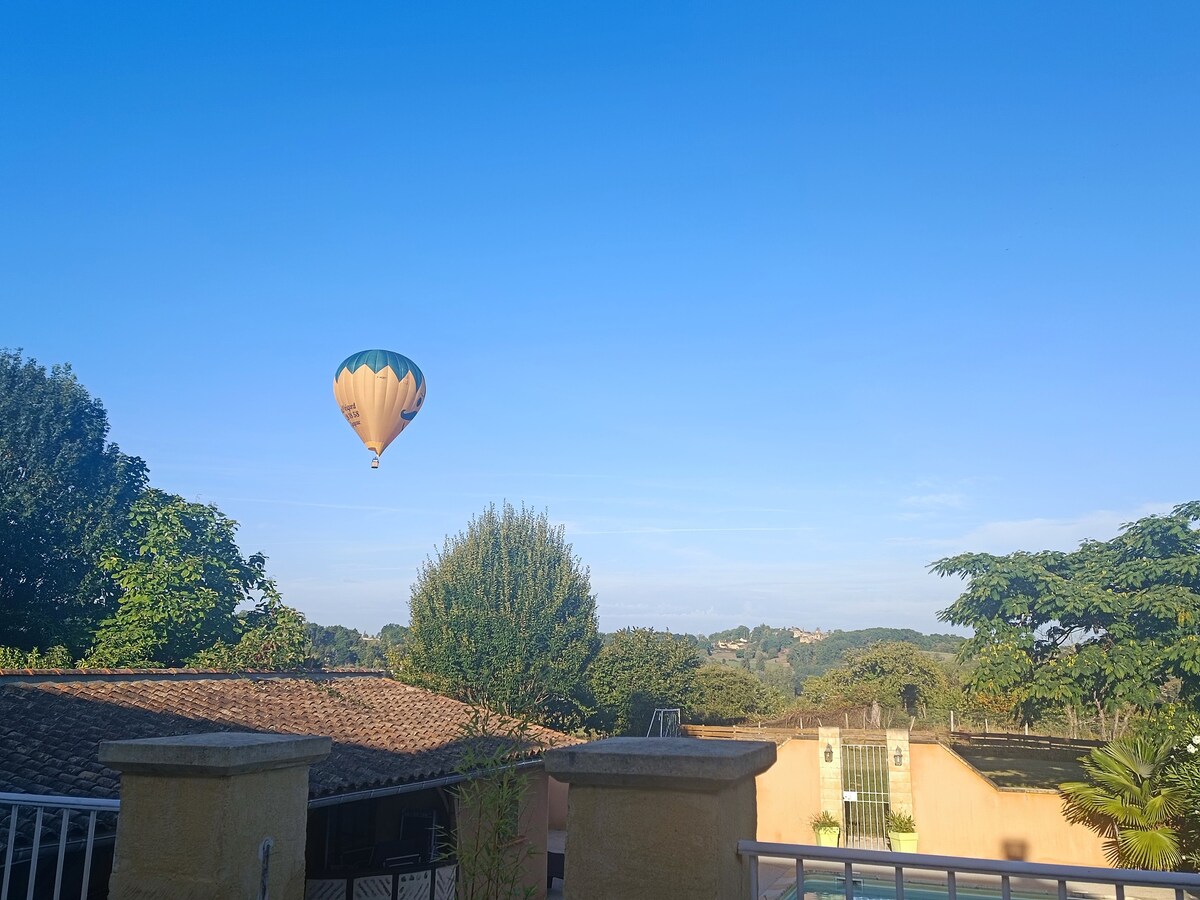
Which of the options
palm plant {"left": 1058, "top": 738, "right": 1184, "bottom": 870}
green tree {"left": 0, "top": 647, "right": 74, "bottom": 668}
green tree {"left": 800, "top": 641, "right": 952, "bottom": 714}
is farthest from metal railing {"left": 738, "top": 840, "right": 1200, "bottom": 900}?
green tree {"left": 800, "top": 641, "right": 952, "bottom": 714}

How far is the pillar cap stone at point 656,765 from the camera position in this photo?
2.42 meters

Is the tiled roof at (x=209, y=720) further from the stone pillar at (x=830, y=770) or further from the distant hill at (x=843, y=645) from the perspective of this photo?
the distant hill at (x=843, y=645)

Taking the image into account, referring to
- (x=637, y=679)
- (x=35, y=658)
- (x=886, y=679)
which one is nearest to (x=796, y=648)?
(x=886, y=679)

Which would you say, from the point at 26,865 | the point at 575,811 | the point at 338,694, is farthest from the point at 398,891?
the point at 338,694

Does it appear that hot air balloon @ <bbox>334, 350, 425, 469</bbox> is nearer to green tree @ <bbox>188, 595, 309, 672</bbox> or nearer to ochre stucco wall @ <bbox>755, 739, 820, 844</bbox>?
green tree @ <bbox>188, 595, 309, 672</bbox>

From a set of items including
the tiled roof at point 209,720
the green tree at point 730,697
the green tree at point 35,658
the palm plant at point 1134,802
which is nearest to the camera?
the tiled roof at point 209,720

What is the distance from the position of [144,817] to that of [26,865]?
5.35m

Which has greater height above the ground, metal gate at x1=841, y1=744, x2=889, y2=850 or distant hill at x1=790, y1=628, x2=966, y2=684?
distant hill at x1=790, y1=628, x2=966, y2=684

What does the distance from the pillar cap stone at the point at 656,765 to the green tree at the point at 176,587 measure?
23764 mm

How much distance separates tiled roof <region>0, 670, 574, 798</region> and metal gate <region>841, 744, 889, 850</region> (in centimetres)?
715

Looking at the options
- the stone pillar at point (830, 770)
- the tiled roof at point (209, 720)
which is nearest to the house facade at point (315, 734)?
the tiled roof at point (209, 720)

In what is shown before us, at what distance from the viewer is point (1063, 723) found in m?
25.5

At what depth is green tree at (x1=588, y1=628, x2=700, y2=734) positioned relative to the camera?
24.8 m

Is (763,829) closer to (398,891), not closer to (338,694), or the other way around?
(338,694)
